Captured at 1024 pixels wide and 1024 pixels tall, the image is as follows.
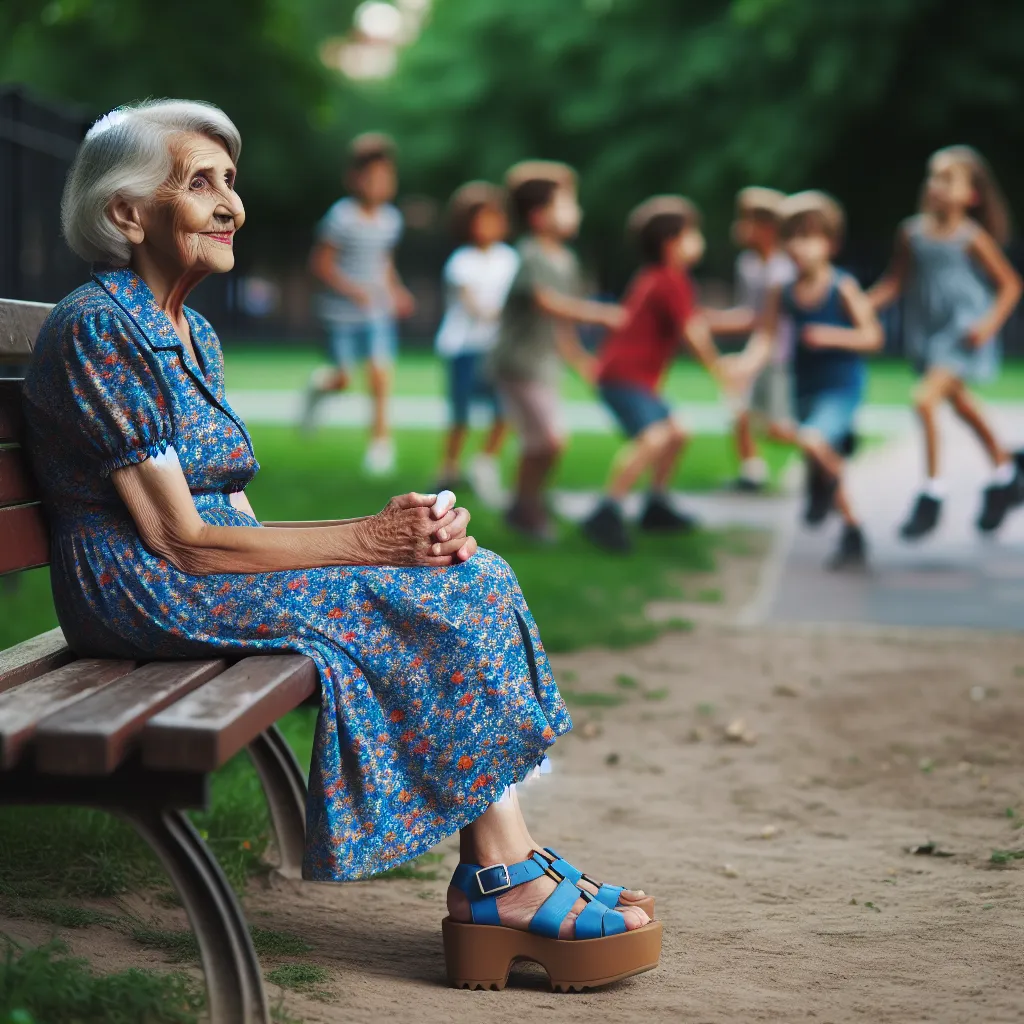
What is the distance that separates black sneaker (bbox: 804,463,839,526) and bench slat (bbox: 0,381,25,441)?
6.44 metres

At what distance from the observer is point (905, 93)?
31906 mm

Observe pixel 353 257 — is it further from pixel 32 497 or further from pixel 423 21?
pixel 423 21

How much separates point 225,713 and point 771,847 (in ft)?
6.94

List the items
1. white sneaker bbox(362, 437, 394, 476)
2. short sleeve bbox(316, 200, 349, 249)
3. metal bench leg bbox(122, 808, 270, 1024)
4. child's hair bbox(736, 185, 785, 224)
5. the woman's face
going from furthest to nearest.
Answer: short sleeve bbox(316, 200, 349, 249) → white sneaker bbox(362, 437, 394, 476) → child's hair bbox(736, 185, 785, 224) → the woman's face → metal bench leg bbox(122, 808, 270, 1024)

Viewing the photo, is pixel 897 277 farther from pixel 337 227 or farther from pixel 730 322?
pixel 337 227

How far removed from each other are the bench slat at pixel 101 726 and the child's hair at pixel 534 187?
6551mm

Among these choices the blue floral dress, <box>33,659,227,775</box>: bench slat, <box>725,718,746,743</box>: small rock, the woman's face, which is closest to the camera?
<box>33,659,227,775</box>: bench slat

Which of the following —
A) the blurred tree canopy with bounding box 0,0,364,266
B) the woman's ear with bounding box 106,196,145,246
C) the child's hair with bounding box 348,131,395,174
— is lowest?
the woman's ear with bounding box 106,196,145,246

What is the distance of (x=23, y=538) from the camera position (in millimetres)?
3537

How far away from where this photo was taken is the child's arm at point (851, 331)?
29.5 ft

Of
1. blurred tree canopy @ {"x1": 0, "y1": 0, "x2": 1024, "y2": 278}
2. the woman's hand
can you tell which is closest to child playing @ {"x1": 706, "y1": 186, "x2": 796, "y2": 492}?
the woman's hand

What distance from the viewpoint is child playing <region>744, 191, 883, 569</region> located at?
9.08 m

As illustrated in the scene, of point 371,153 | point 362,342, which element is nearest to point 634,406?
point 371,153

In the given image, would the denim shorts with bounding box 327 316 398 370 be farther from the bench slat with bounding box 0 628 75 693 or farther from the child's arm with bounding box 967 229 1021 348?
the bench slat with bounding box 0 628 75 693
